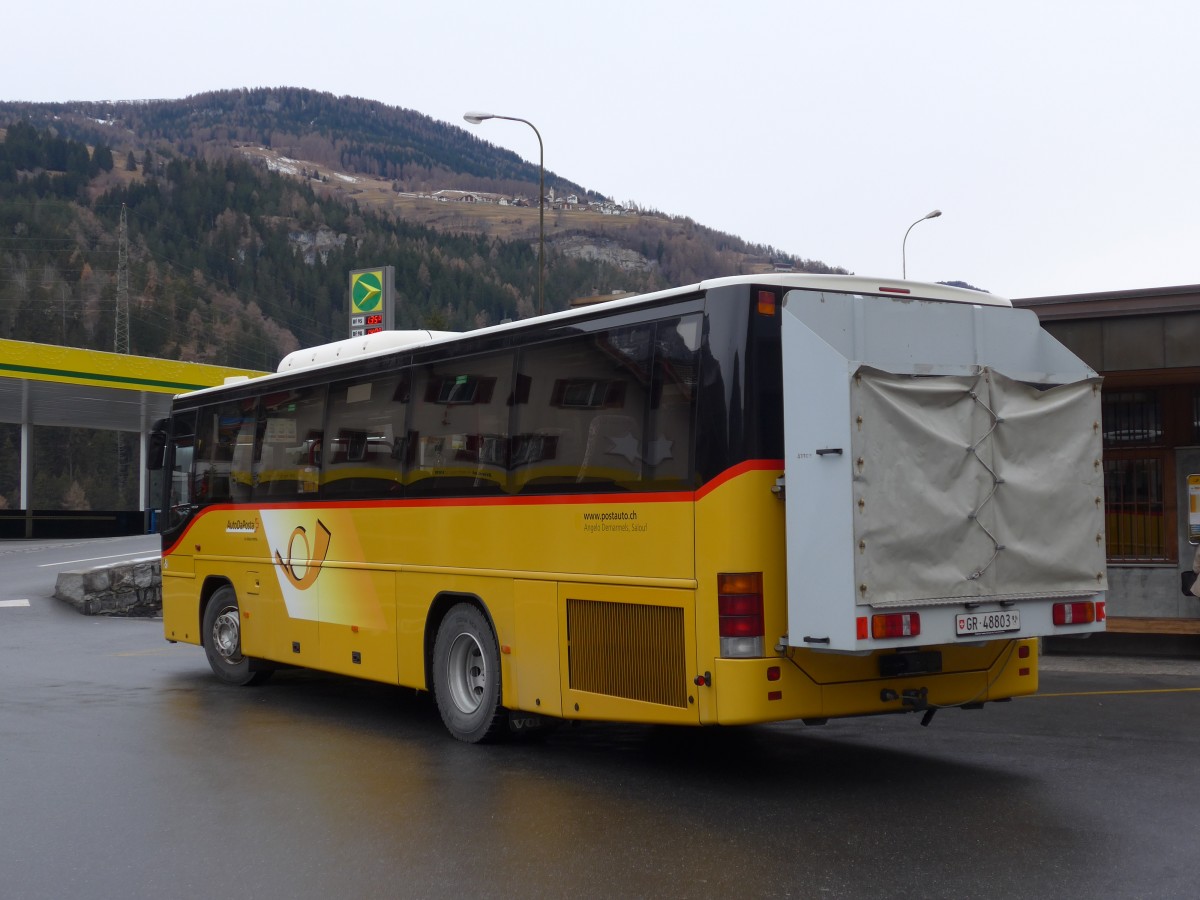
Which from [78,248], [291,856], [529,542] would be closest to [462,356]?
[529,542]

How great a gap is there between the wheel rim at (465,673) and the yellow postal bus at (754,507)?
18mm

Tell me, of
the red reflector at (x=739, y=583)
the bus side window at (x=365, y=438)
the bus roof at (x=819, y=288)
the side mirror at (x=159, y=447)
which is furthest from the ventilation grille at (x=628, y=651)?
the side mirror at (x=159, y=447)

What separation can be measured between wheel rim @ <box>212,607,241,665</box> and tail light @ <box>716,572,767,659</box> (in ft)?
23.1

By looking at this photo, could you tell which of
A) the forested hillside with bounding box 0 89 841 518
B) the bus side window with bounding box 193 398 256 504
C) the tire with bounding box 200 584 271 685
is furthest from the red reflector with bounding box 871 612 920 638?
the forested hillside with bounding box 0 89 841 518

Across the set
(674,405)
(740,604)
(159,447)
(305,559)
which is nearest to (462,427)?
(674,405)

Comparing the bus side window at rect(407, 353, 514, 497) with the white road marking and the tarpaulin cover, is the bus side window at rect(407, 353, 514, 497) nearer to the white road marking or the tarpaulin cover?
the tarpaulin cover

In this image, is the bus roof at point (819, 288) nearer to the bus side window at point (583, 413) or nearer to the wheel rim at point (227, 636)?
the bus side window at point (583, 413)

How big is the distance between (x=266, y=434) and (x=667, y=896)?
778 centimetres

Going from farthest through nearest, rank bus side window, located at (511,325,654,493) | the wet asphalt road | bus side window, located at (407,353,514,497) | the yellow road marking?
the yellow road marking < bus side window, located at (407,353,514,497) < bus side window, located at (511,325,654,493) < the wet asphalt road

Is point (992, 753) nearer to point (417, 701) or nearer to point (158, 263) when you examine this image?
point (417, 701)

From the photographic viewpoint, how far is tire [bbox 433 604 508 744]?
30.9 ft

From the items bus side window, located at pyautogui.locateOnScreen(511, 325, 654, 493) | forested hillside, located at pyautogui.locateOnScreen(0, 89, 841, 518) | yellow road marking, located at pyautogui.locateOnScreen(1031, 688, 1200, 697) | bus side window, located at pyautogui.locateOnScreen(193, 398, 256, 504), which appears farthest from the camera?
forested hillside, located at pyautogui.locateOnScreen(0, 89, 841, 518)

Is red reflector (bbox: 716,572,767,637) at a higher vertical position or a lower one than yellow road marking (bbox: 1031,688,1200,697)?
higher

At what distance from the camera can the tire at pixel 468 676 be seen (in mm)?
9406
